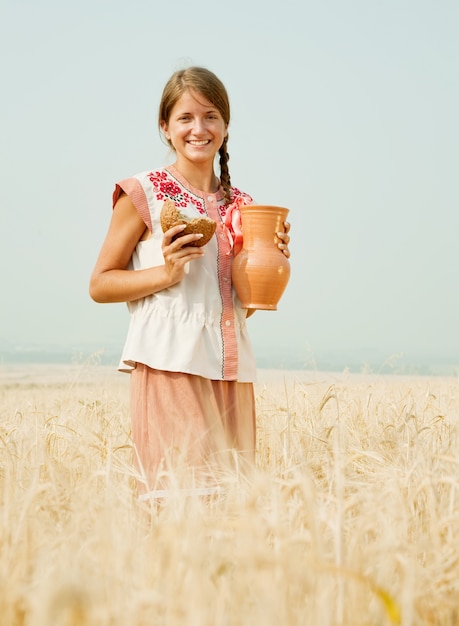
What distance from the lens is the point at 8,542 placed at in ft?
5.80

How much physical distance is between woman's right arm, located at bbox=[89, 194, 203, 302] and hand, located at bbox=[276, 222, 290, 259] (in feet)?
1.31

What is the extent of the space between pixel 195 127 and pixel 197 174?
0.66ft

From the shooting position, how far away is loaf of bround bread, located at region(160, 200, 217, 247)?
271cm

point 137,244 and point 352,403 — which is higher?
point 137,244

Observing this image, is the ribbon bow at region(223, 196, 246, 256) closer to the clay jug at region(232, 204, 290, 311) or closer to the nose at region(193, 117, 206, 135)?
the clay jug at region(232, 204, 290, 311)

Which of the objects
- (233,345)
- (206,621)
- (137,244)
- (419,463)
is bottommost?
(206,621)

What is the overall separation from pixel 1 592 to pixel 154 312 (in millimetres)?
1562

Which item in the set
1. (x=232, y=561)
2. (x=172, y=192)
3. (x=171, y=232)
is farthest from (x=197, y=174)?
(x=232, y=561)

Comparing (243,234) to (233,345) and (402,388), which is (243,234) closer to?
(233,345)

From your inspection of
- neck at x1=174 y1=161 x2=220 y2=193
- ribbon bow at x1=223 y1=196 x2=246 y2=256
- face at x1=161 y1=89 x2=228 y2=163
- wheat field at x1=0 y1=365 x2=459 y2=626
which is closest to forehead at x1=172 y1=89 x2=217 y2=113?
face at x1=161 y1=89 x2=228 y2=163

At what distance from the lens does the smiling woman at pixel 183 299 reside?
9.39 ft

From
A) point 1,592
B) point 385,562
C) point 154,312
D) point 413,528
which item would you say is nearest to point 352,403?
point 154,312

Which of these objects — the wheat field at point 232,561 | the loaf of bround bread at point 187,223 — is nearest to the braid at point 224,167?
the loaf of bround bread at point 187,223

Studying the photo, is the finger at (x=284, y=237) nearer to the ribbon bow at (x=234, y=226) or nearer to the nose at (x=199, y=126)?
the ribbon bow at (x=234, y=226)
